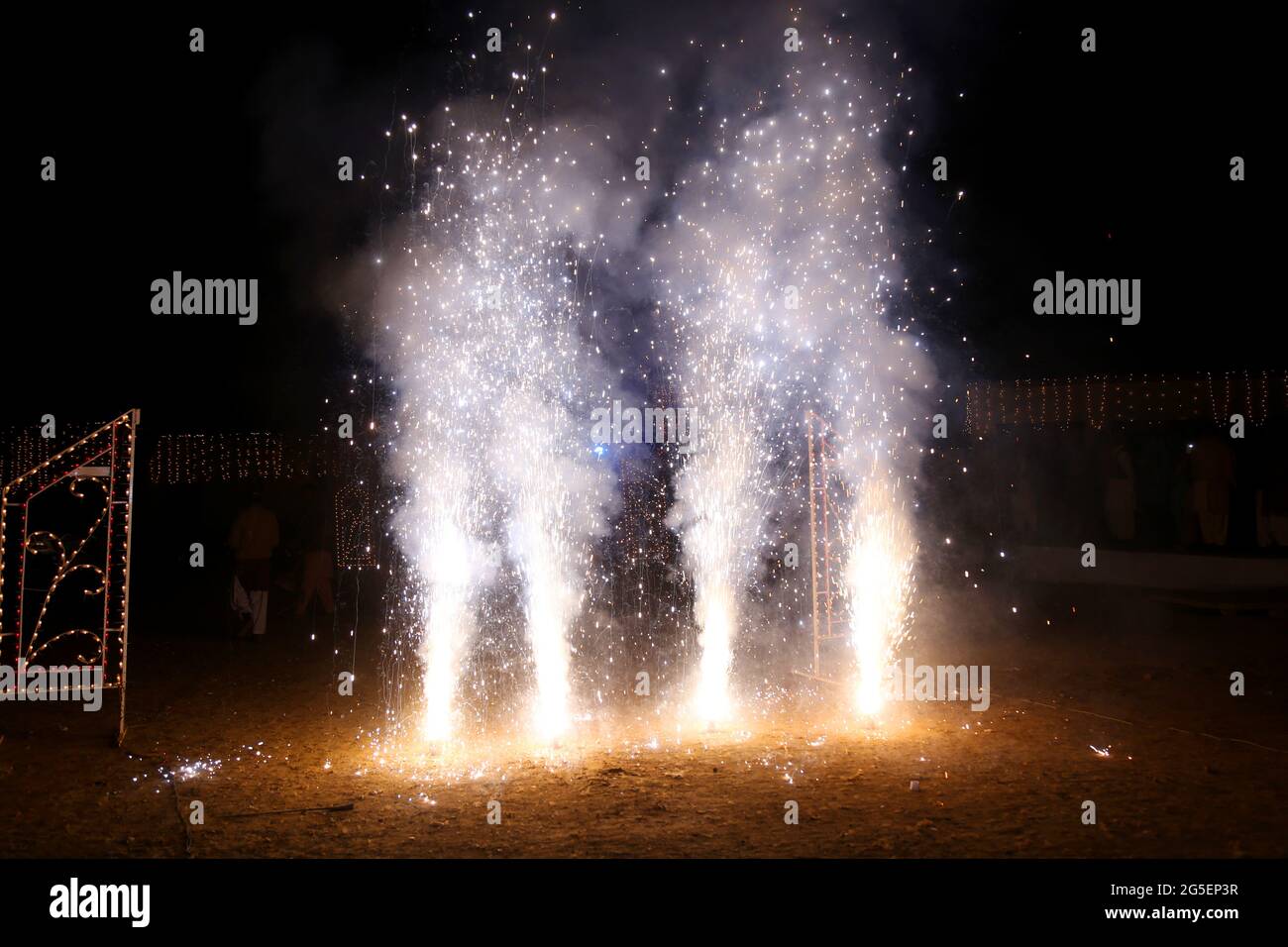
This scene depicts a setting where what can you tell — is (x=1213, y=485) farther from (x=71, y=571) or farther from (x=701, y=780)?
(x=71, y=571)

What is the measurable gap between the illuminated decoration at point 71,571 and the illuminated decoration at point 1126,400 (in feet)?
45.5

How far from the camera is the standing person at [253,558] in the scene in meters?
11.6

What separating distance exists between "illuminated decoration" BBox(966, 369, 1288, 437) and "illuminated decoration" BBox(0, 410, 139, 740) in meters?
13.9

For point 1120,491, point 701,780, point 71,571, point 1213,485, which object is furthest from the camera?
point 1120,491

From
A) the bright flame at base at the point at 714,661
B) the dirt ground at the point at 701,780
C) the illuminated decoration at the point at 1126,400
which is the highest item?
the illuminated decoration at the point at 1126,400

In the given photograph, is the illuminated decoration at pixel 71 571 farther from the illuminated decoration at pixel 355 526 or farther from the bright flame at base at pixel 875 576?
the bright flame at base at pixel 875 576

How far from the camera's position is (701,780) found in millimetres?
6113

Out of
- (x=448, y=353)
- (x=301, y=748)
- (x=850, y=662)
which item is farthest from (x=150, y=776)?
(x=850, y=662)

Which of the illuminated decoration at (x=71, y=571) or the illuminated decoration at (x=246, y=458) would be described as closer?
the illuminated decoration at (x=71, y=571)

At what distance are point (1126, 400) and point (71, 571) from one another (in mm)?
15174

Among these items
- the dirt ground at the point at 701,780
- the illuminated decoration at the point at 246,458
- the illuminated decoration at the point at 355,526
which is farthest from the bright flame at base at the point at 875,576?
the illuminated decoration at the point at 246,458

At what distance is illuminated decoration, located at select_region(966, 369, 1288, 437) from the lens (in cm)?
1479

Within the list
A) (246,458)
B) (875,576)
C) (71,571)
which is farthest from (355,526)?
(875,576)

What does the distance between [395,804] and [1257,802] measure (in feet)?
16.2
